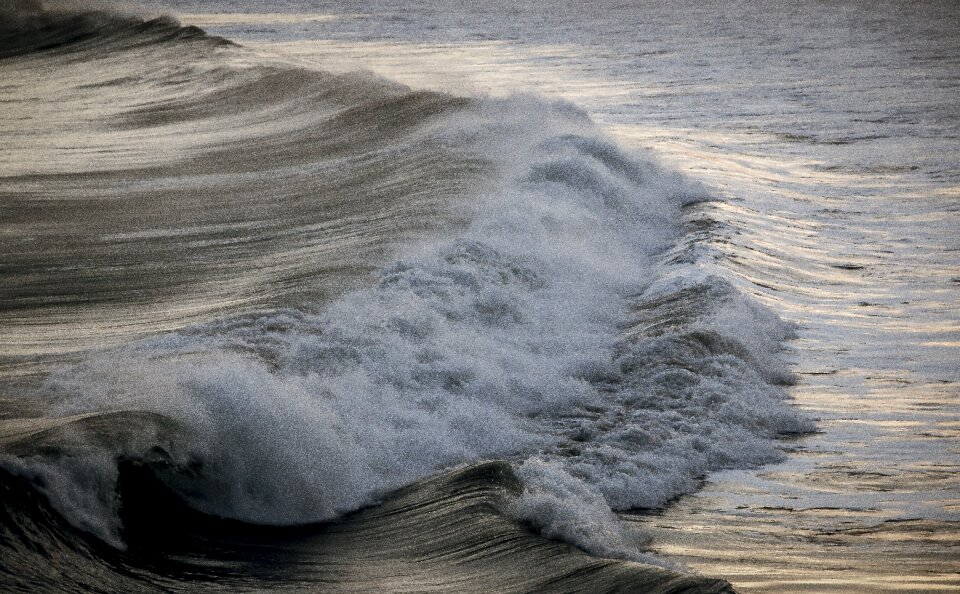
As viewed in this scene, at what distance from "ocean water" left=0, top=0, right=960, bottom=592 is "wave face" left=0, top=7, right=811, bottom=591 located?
→ 0.08ft

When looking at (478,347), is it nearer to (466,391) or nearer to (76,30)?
(466,391)

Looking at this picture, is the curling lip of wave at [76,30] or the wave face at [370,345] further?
the curling lip of wave at [76,30]

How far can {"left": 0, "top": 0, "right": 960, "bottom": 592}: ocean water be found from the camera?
4961 millimetres

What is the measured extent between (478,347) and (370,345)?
751 mm

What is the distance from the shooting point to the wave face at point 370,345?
5125 millimetres

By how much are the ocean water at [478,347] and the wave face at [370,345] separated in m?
0.03

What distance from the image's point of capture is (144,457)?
5.12 metres

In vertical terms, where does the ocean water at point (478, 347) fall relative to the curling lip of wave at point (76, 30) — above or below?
below

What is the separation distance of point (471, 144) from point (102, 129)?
5.58 m

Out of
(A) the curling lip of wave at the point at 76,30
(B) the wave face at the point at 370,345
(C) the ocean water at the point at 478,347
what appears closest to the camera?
(C) the ocean water at the point at 478,347

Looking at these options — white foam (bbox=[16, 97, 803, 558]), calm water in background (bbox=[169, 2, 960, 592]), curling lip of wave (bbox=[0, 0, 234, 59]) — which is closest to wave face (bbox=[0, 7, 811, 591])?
white foam (bbox=[16, 97, 803, 558])

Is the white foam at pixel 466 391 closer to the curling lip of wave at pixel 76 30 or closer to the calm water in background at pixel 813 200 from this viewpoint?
the calm water in background at pixel 813 200

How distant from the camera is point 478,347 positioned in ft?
25.1

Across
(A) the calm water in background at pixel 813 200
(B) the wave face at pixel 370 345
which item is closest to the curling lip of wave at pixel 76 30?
(A) the calm water in background at pixel 813 200
